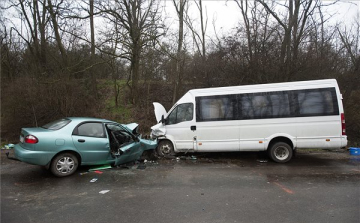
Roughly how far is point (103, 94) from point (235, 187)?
13.9 m

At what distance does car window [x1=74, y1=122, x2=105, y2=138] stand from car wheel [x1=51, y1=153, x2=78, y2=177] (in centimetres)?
65

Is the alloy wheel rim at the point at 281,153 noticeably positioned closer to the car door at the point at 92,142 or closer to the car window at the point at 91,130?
the car door at the point at 92,142

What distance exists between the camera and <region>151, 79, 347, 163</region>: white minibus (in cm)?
677

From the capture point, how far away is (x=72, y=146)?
550 cm

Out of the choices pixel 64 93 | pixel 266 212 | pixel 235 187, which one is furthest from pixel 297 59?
pixel 64 93

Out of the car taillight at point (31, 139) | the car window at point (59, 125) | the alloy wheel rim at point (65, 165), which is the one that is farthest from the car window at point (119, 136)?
the car taillight at point (31, 139)

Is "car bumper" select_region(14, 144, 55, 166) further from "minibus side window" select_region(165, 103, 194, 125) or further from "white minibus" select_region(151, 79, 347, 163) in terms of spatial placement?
"minibus side window" select_region(165, 103, 194, 125)

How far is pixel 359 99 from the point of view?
10.7 m

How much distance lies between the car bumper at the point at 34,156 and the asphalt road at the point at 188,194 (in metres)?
0.50

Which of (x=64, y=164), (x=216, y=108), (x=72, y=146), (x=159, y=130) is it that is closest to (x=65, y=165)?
(x=64, y=164)

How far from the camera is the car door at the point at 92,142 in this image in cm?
565

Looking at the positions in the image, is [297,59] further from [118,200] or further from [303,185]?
[118,200]

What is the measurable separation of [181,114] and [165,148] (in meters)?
1.38

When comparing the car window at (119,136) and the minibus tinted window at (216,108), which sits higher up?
the minibus tinted window at (216,108)
